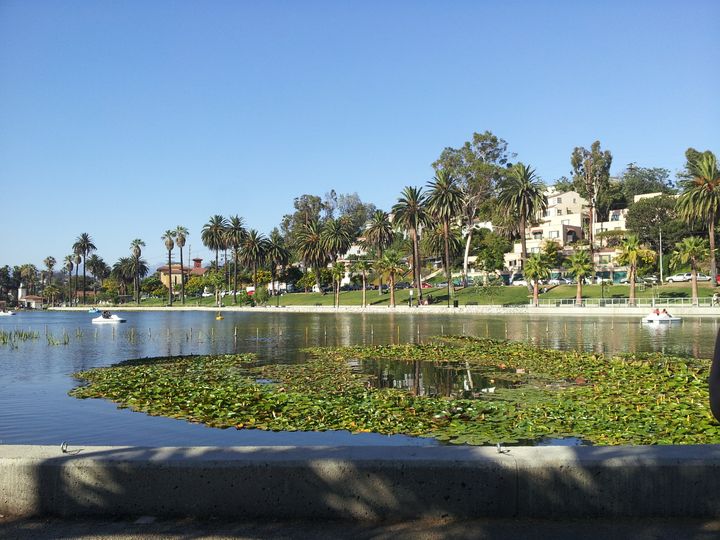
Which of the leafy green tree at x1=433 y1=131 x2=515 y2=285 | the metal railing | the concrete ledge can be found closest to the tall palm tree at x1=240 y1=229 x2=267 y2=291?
the leafy green tree at x1=433 y1=131 x2=515 y2=285

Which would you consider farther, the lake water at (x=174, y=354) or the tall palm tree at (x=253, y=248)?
the tall palm tree at (x=253, y=248)

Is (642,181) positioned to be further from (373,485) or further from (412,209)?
(373,485)

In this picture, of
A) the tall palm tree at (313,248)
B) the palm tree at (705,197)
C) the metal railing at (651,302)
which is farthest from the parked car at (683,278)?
the tall palm tree at (313,248)

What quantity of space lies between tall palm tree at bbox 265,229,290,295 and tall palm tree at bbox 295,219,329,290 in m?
6.54

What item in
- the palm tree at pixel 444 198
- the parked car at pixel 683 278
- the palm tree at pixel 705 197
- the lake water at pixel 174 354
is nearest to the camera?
the lake water at pixel 174 354

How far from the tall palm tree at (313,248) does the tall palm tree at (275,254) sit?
21.4 ft

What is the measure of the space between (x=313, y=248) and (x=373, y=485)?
5453 inches

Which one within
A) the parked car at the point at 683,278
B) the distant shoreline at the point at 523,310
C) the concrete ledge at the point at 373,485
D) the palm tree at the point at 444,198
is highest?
the palm tree at the point at 444,198

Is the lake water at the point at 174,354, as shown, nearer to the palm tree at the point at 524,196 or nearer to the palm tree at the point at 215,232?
the palm tree at the point at 524,196

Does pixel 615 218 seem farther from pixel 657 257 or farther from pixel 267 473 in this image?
pixel 267 473

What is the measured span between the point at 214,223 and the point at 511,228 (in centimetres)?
7243

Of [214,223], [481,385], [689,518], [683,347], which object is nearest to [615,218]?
[214,223]

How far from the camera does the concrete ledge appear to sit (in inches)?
218

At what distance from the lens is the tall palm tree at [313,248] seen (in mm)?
141125
